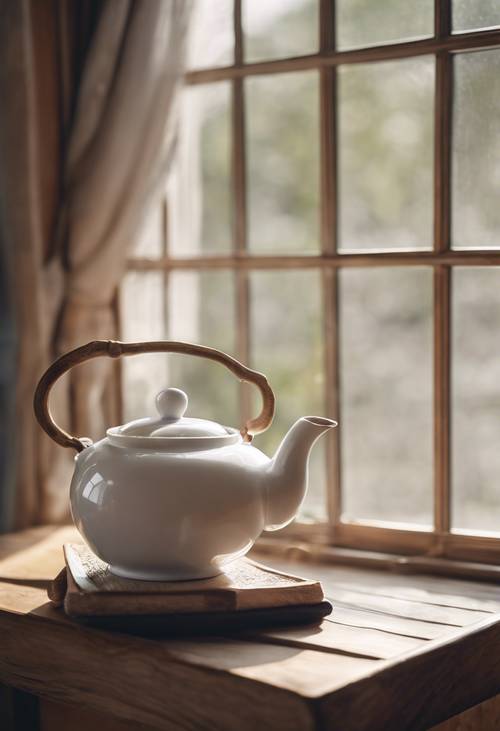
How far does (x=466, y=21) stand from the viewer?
5.87ft

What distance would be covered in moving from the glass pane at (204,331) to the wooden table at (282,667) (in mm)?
755

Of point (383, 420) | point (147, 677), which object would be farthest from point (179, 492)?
point (383, 420)

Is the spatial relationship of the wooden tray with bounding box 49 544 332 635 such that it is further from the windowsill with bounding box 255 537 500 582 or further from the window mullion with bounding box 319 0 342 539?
the window mullion with bounding box 319 0 342 539

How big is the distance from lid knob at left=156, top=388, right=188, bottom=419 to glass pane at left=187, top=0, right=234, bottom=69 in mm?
922

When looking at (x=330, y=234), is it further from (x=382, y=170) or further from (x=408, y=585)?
(x=382, y=170)

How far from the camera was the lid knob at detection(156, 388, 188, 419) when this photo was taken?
1.46 meters

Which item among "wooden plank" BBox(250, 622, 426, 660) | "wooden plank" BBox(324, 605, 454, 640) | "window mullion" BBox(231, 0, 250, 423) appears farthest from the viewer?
"window mullion" BBox(231, 0, 250, 423)

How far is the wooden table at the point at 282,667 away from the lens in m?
1.20

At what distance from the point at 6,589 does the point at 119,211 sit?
85 centimetres

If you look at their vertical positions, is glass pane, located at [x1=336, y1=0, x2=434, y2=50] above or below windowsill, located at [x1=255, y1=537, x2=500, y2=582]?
above

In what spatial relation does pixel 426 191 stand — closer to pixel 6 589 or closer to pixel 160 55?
pixel 160 55

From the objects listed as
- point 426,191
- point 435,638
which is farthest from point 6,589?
point 426,191

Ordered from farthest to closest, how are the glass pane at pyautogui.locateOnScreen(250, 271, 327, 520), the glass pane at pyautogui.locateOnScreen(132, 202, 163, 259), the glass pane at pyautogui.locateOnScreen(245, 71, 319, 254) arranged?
the glass pane at pyautogui.locateOnScreen(245, 71, 319, 254)
the glass pane at pyautogui.locateOnScreen(250, 271, 327, 520)
the glass pane at pyautogui.locateOnScreen(132, 202, 163, 259)

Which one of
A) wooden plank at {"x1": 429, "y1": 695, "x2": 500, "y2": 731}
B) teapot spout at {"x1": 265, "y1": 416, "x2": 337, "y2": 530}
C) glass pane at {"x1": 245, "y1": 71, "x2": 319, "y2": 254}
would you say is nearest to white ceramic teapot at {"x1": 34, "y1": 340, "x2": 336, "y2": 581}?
teapot spout at {"x1": 265, "y1": 416, "x2": 337, "y2": 530}
